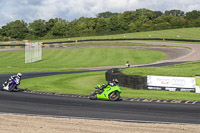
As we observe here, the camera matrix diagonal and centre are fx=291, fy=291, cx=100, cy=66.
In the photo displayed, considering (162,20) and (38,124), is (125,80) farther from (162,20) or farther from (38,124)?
(162,20)

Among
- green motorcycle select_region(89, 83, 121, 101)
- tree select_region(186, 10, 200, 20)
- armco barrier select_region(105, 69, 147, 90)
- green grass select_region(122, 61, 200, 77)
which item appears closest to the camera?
green motorcycle select_region(89, 83, 121, 101)

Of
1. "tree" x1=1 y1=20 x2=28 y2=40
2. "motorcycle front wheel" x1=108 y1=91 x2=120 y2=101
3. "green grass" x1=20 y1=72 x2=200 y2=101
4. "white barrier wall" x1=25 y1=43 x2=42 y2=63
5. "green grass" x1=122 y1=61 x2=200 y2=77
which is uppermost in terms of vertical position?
"tree" x1=1 y1=20 x2=28 y2=40

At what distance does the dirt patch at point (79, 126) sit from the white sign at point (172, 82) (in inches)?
439

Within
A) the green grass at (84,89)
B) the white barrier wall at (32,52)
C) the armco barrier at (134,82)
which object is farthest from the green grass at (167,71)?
the white barrier wall at (32,52)

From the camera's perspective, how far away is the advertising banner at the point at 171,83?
72.3ft

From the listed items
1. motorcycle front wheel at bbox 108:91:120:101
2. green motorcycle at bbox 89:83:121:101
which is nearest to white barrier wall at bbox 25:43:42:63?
green motorcycle at bbox 89:83:121:101

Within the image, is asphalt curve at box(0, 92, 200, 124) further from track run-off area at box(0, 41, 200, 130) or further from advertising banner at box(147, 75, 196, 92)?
advertising banner at box(147, 75, 196, 92)

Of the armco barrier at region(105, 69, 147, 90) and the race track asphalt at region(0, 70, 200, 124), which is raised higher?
the armco barrier at region(105, 69, 147, 90)

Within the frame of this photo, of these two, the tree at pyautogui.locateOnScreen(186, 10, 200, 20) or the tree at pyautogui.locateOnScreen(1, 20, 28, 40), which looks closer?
the tree at pyautogui.locateOnScreen(1, 20, 28, 40)

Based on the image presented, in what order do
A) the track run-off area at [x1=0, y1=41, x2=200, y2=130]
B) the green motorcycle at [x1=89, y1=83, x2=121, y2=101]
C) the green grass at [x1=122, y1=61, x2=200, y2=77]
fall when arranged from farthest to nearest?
the green grass at [x1=122, y1=61, x2=200, y2=77]
the green motorcycle at [x1=89, y1=83, x2=121, y2=101]
the track run-off area at [x1=0, y1=41, x2=200, y2=130]

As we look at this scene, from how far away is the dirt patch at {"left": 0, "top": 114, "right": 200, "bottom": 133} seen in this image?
35.8 ft

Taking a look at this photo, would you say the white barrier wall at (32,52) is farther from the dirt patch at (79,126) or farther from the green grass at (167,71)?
the dirt patch at (79,126)

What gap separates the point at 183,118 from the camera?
1264 centimetres

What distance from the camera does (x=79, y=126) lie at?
11492 millimetres
